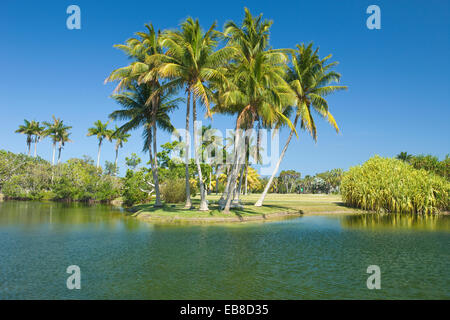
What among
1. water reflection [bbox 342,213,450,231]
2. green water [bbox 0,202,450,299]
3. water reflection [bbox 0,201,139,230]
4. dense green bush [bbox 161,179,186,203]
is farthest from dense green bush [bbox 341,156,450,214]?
water reflection [bbox 0,201,139,230]

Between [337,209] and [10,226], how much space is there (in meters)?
30.7

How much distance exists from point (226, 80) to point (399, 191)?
2353 centimetres

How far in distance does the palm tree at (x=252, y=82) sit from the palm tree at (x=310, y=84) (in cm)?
284

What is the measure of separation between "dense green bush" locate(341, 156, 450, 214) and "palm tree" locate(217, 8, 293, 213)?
14.5 m

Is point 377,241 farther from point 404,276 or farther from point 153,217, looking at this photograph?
point 153,217

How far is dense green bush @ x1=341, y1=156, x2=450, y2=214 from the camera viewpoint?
1362 inches

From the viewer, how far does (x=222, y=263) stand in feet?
38.8

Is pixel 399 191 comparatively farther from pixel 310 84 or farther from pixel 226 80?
pixel 226 80

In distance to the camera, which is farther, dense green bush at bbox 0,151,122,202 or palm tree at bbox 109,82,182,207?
dense green bush at bbox 0,151,122,202

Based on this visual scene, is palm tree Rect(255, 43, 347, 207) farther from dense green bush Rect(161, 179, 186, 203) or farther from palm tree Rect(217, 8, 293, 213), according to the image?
dense green bush Rect(161, 179, 186, 203)

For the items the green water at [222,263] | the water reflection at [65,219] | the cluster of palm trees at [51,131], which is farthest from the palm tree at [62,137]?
the green water at [222,263]
